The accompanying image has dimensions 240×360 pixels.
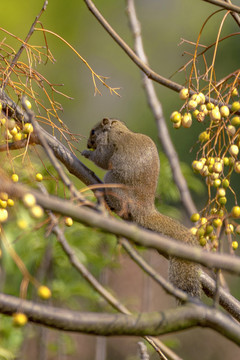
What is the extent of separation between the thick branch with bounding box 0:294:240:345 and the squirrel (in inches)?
38.2

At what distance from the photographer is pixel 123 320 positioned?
806mm

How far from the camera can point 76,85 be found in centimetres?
1050

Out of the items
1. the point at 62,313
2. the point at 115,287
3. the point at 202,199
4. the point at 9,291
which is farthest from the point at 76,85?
the point at 62,313

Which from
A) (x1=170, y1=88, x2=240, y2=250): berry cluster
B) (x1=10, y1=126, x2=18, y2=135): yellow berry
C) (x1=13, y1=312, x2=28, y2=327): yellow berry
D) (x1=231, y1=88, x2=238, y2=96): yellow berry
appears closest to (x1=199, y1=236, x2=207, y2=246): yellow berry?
(x1=170, y1=88, x2=240, y2=250): berry cluster

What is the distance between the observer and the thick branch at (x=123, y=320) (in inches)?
29.5

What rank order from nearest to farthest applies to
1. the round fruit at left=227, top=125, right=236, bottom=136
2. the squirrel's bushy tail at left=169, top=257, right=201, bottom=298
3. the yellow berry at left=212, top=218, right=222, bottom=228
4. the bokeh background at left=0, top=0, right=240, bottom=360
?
1. the yellow berry at left=212, top=218, right=222, bottom=228
2. the round fruit at left=227, top=125, right=236, bottom=136
3. the squirrel's bushy tail at left=169, top=257, right=201, bottom=298
4. the bokeh background at left=0, top=0, right=240, bottom=360

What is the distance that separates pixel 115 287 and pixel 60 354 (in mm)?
1535

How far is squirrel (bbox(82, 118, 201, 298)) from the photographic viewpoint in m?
2.15

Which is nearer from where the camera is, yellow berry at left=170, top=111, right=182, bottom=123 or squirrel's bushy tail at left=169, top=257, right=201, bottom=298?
yellow berry at left=170, top=111, right=182, bottom=123

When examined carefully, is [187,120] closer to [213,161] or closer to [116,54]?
[213,161]

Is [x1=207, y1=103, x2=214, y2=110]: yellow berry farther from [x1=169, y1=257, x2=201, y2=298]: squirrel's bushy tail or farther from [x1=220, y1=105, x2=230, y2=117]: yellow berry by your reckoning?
[x1=169, y1=257, x2=201, y2=298]: squirrel's bushy tail

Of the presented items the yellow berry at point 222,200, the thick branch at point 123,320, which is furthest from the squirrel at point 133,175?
the thick branch at point 123,320

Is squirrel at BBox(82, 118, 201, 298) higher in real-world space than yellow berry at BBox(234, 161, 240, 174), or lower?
lower

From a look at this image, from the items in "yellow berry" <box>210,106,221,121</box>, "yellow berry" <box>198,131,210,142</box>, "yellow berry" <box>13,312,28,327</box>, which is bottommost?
"yellow berry" <box>13,312,28,327</box>
